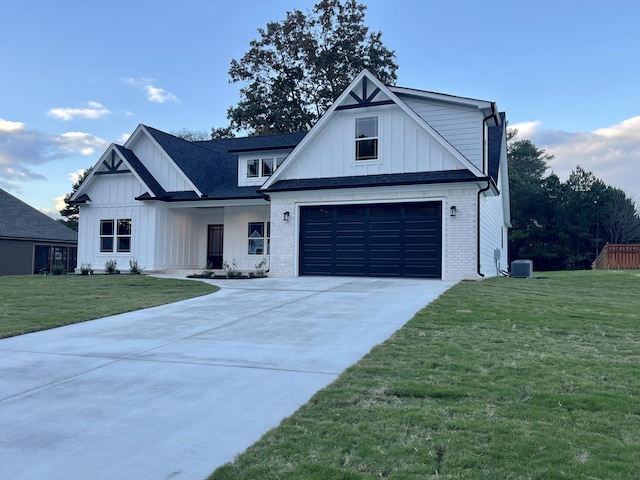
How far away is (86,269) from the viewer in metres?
21.4

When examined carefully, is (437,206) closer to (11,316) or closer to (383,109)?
(383,109)

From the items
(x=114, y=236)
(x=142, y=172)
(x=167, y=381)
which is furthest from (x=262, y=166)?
(x=167, y=381)

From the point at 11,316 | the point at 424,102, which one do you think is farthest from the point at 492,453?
the point at 424,102

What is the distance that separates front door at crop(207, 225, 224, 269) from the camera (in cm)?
2345

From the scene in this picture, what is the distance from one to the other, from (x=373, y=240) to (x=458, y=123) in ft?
17.4

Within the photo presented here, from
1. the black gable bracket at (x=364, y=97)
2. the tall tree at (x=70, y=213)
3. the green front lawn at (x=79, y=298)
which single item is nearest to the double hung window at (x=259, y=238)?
the green front lawn at (x=79, y=298)

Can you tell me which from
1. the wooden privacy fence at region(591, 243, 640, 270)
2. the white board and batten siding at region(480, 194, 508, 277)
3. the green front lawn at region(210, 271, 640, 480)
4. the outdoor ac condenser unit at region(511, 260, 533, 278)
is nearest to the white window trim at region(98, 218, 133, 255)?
the white board and batten siding at region(480, 194, 508, 277)

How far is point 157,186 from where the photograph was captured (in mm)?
21688

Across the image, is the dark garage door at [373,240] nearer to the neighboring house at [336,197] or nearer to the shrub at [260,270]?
the neighboring house at [336,197]

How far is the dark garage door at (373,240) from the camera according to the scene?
16.1 m

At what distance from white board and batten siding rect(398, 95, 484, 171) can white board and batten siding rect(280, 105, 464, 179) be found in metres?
1.92

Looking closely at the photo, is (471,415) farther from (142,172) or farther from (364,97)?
(142,172)

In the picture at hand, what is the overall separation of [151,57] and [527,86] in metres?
16.5

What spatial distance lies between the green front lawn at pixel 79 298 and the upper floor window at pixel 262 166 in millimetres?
7051
